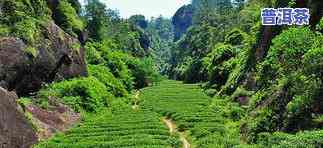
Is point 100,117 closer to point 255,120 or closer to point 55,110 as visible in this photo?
point 55,110

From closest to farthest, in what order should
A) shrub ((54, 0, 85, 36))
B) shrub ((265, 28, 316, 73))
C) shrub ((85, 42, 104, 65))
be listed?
shrub ((265, 28, 316, 73)) < shrub ((54, 0, 85, 36)) < shrub ((85, 42, 104, 65))

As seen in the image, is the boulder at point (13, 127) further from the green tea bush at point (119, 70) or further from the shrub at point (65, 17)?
the green tea bush at point (119, 70)

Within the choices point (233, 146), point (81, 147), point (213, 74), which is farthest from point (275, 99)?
point (213, 74)

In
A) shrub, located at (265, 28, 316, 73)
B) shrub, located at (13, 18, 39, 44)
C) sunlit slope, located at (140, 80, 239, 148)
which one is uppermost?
shrub, located at (13, 18, 39, 44)

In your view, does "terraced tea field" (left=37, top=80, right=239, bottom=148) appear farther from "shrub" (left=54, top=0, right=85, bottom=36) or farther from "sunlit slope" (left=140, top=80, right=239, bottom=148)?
"shrub" (left=54, top=0, right=85, bottom=36)

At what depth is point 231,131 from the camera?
38.9 metres

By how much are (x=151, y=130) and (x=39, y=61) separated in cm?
1607

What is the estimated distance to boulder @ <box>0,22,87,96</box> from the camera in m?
43.5

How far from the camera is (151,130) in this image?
1555 inches

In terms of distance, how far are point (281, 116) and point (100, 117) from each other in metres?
21.8

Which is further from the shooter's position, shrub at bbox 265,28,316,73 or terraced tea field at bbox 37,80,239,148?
shrub at bbox 265,28,316,73

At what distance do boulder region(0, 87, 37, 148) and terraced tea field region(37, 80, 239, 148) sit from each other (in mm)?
1167

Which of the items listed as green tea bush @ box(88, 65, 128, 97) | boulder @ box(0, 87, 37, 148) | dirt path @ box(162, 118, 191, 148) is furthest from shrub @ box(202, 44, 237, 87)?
boulder @ box(0, 87, 37, 148)

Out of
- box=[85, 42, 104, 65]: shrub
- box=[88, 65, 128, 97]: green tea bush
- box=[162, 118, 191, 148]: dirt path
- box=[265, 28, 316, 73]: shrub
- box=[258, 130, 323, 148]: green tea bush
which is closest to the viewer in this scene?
box=[258, 130, 323, 148]: green tea bush
